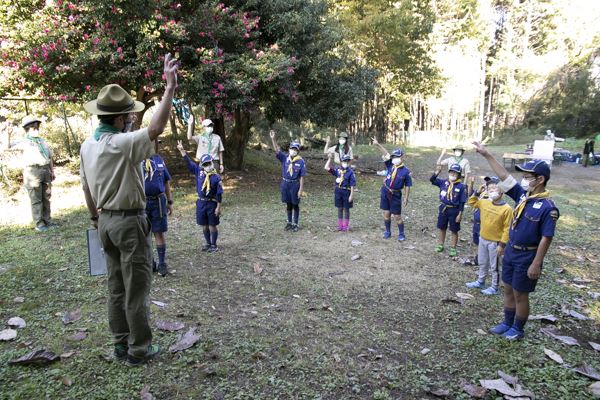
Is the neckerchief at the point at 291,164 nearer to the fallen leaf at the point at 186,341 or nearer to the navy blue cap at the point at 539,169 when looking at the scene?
the fallen leaf at the point at 186,341

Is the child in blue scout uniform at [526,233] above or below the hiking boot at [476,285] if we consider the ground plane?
→ above

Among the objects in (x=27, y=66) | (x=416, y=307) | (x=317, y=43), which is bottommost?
(x=416, y=307)

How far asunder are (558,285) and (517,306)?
7.58ft

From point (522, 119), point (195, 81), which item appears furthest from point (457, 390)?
point (522, 119)

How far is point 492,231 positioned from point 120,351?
484 cm

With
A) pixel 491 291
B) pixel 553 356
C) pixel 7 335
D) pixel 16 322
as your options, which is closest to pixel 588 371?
pixel 553 356

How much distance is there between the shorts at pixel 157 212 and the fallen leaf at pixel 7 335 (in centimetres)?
209

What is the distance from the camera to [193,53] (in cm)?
1080

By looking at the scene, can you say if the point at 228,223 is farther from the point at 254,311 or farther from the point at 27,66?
the point at 27,66

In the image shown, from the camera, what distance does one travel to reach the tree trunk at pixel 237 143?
603 inches

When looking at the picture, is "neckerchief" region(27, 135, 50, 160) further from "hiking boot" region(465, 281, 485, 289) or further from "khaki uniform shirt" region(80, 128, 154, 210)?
"hiking boot" region(465, 281, 485, 289)

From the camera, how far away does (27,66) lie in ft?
31.3

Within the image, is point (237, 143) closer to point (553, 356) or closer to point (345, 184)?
point (345, 184)

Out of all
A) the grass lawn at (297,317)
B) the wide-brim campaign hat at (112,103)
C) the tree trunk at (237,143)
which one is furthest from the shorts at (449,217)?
the tree trunk at (237,143)
